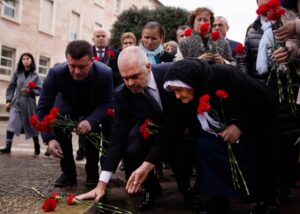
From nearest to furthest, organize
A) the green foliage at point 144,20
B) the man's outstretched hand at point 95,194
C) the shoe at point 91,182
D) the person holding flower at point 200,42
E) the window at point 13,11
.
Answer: the man's outstretched hand at point 95,194
the shoe at point 91,182
the person holding flower at point 200,42
the window at point 13,11
the green foliage at point 144,20

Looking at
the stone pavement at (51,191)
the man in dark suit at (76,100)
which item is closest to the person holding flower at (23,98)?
the stone pavement at (51,191)

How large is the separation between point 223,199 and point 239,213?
19 cm

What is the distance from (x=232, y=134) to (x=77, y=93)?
1606 mm

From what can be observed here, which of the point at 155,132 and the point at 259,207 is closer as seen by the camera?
the point at 259,207

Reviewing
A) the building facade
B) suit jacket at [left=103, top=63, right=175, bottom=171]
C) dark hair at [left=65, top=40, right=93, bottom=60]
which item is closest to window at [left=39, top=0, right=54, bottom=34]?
the building facade

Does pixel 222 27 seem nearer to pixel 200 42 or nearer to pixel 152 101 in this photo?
pixel 200 42

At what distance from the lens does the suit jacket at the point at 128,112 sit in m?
3.06

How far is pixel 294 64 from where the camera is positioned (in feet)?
8.71

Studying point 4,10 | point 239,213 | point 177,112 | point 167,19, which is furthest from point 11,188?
point 167,19

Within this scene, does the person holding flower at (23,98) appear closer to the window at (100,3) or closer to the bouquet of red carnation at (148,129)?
the bouquet of red carnation at (148,129)

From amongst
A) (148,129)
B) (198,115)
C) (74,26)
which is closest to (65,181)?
(148,129)

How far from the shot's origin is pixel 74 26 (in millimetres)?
23609

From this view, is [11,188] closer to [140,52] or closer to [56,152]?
[56,152]

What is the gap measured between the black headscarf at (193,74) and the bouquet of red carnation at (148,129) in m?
0.47
